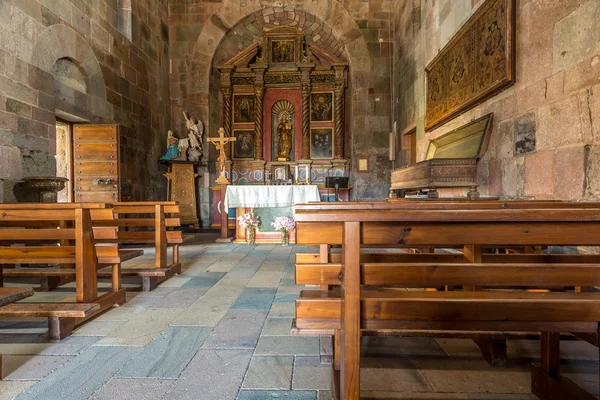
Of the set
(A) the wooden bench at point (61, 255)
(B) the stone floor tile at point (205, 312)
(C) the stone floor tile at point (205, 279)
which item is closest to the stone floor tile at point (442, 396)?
(B) the stone floor tile at point (205, 312)

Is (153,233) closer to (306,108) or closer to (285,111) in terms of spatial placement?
(306,108)

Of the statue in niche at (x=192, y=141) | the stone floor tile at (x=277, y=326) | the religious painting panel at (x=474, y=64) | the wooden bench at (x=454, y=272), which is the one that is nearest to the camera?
the wooden bench at (x=454, y=272)

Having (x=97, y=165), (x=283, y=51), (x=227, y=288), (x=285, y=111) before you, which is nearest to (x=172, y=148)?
(x=97, y=165)

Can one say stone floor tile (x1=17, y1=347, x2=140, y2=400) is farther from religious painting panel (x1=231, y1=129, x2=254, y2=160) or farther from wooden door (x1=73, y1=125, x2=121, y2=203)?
religious painting panel (x1=231, y1=129, x2=254, y2=160)

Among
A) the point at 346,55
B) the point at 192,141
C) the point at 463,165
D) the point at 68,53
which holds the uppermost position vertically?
the point at 346,55

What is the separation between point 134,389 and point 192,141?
8.17 metres

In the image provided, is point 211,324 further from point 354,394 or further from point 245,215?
point 245,215

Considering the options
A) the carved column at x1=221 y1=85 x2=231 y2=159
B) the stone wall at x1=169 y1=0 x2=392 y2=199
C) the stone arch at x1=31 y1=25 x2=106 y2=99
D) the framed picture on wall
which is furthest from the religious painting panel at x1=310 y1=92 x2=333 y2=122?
the stone arch at x1=31 y1=25 x2=106 y2=99

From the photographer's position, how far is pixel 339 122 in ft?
31.6

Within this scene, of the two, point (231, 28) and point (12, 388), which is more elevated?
point (231, 28)

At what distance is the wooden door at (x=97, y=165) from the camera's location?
6.24m

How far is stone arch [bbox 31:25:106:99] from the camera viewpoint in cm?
505

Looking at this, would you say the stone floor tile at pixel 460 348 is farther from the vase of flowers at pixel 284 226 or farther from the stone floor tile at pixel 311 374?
the vase of flowers at pixel 284 226

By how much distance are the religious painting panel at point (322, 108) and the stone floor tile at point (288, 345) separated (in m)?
8.35
